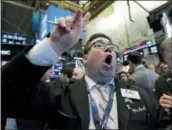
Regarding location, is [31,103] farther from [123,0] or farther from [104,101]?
[123,0]

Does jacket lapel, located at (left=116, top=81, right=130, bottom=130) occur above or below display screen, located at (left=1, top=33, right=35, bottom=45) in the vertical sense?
below

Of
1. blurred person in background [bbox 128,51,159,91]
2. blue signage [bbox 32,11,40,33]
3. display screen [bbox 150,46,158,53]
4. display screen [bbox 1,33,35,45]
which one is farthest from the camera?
blue signage [bbox 32,11,40,33]

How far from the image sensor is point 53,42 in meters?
0.74

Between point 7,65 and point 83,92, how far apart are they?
1.14 feet

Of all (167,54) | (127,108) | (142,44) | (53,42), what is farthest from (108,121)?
(142,44)

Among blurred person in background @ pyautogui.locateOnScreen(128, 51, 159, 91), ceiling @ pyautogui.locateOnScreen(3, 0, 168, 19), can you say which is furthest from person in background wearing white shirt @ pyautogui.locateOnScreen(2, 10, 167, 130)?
ceiling @ pyautogui.locateOnScreen(3, 0, 168, 19)

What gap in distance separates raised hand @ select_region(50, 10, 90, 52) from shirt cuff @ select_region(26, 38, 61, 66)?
0.06 ft

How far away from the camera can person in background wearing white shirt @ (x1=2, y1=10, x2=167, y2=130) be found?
730mm

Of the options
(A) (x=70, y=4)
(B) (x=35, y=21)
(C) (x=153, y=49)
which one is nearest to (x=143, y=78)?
(C) (x=153, y=49)

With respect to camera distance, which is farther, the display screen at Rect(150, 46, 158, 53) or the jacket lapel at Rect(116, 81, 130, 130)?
the display screen at Rect(150, 46, 158, 53)

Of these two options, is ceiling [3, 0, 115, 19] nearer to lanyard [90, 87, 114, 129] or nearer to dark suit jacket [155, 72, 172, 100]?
dark suit jacket [155, 72, 172, 100]

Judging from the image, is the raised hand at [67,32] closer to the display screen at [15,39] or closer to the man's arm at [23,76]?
the man's arm at [23,76]

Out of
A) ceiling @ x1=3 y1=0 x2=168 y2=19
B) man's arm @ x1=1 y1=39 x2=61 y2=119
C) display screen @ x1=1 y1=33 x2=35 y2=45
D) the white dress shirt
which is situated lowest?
man's arm @ x1=1 y1=39 x2=61 y2=119

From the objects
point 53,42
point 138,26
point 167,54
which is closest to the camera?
point 53,42
